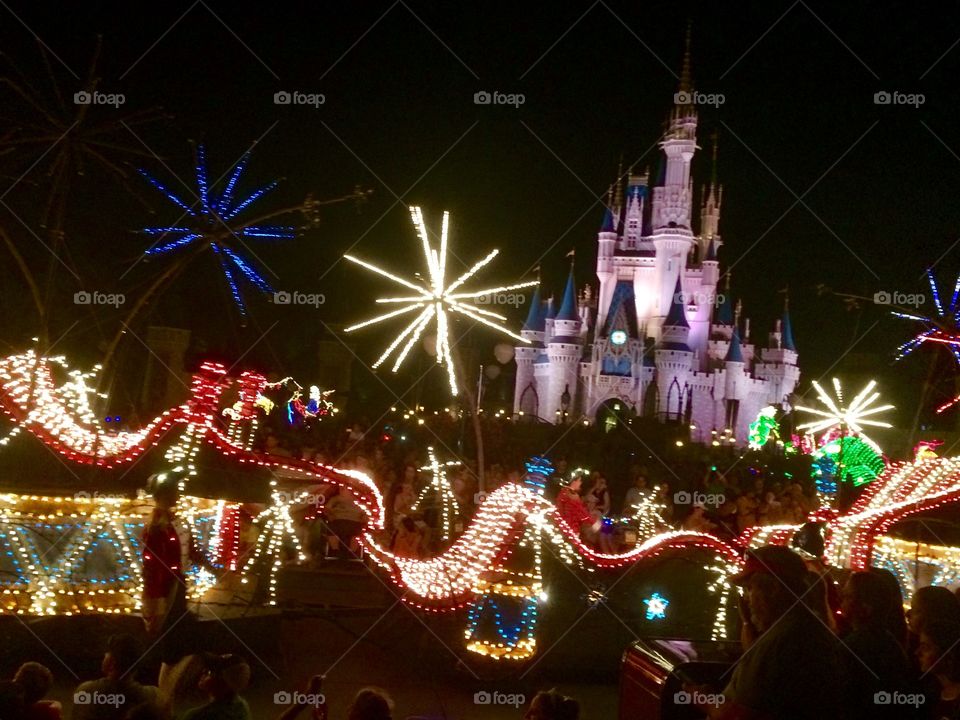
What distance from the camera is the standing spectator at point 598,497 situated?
13.3 meters

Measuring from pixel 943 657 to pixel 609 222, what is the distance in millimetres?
70859

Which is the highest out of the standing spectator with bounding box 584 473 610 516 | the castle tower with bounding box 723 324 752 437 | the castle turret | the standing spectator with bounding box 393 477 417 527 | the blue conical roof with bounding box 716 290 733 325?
the castle turret

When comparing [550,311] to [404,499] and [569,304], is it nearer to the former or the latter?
[569,304]

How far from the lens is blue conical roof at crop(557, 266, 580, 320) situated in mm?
69125

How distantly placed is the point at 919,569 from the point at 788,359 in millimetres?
67059

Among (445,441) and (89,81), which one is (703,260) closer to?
(445,441)

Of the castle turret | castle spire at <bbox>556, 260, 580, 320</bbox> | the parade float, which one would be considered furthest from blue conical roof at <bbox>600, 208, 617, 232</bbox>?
the parade float

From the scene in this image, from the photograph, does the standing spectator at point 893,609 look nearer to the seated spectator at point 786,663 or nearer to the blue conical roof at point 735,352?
the seated spectator at point 786,663

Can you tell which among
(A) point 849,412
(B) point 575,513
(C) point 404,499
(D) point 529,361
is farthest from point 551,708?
(D) point 529,361

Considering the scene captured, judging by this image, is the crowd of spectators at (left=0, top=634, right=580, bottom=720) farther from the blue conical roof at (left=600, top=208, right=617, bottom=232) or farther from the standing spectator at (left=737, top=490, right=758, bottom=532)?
the blue conical roof at (left=600, top=208, right=617, bottom=232)

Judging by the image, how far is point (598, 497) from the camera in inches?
533

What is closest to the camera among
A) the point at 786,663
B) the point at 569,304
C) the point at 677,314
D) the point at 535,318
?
the point at 786,663

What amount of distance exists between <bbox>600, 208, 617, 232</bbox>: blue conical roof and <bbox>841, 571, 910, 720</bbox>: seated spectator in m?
69.9

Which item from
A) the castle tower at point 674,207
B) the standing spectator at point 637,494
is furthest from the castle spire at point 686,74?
the standing spectator at point 637,494
